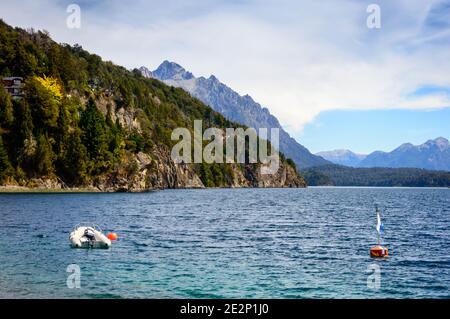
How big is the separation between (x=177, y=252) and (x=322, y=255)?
47.7 feet

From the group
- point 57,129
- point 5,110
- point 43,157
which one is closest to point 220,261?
point 43,157

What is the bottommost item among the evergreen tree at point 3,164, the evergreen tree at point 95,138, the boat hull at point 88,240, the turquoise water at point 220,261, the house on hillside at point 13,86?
the turquoise water at point 220,261

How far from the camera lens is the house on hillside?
497 ft

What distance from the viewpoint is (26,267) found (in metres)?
37.7

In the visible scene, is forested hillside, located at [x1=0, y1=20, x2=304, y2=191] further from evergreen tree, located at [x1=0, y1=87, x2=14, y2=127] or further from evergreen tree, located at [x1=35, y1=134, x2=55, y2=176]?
evergreen tree, located at [x1=35, y1=134, x2=55, y2=176]

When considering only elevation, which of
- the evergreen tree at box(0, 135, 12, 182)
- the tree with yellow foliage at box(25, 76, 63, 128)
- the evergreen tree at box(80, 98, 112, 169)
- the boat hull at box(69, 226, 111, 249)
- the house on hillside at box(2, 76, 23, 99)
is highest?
the house on hillside at box(2, 76, 23, 99)

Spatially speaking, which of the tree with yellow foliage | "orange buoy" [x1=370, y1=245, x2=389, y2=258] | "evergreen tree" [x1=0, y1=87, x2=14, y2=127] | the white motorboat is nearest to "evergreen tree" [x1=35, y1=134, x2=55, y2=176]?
the tree with yellow foliage

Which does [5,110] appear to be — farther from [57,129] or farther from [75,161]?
[75,161]

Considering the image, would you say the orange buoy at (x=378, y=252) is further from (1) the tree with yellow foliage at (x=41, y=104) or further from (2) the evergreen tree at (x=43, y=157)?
(1) the tree with yellow foliage at (x=41, y=104)

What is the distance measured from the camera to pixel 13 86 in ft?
502

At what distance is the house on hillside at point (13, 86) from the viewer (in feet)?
497

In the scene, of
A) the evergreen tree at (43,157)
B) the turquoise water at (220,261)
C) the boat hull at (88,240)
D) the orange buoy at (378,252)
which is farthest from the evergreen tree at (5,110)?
the orange buoy at (378,252)

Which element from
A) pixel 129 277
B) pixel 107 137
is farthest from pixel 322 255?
pixel 107 137
